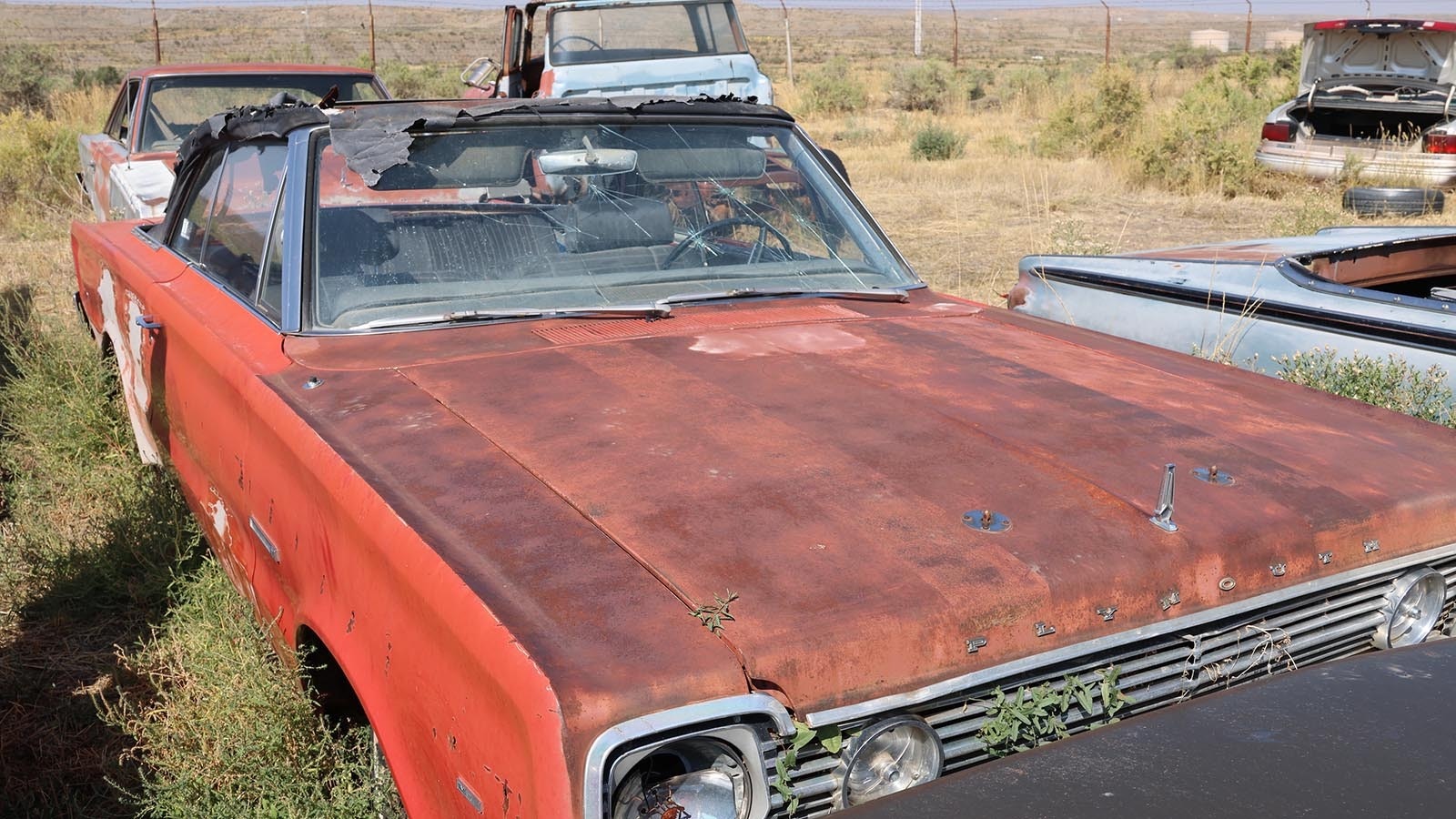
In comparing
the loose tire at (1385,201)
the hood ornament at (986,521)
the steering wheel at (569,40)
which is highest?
the steering wheel at (569,40)

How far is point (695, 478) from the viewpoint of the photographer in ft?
7.13

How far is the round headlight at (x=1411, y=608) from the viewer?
2.25 m

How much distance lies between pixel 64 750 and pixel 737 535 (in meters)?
2.08

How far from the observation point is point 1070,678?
1882 mm

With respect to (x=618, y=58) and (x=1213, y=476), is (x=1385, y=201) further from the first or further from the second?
(x=1213, y=476)

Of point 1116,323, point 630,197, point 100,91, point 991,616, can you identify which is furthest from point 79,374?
point 100,91

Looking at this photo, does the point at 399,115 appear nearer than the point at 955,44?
Yes

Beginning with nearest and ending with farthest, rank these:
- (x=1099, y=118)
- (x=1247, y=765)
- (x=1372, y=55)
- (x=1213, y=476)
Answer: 1. (x=1247, y=765)
2. (x=1213, y=476)
3. (x=1372, y=55)
4. (x=1099, y=118)

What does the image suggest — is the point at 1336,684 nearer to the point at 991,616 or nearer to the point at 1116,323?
the point at 991,616

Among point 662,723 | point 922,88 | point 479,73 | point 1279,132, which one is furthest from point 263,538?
point 922,88

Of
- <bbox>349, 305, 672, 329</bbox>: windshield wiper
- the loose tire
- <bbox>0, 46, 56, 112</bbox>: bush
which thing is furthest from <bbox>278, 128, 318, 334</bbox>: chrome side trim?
<bbox>0, 46, 56, 112</bbox>: bush

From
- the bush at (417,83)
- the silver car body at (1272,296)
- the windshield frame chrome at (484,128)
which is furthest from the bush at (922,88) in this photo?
the windshield frame chrome at (484,128)

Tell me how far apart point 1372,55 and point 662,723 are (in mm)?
12214

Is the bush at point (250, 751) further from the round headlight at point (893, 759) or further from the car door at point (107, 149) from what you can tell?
the car door at point (107, 149)
